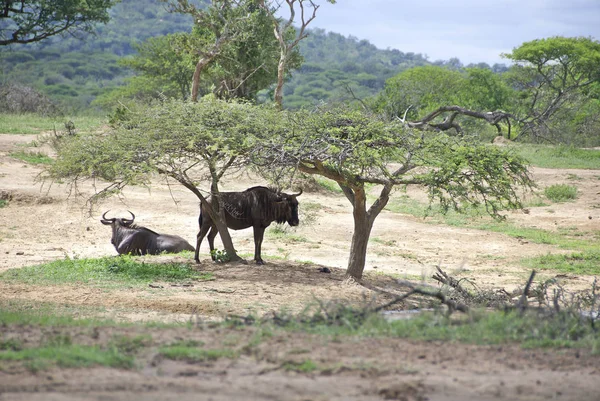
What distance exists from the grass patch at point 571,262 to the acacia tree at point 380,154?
3.03 metres

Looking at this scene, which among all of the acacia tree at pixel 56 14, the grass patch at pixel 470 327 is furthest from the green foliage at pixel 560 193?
the acacia tree at pixel 56 14

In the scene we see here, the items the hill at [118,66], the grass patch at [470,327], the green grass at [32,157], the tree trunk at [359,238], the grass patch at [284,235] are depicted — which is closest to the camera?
the grass patch at [470,327]

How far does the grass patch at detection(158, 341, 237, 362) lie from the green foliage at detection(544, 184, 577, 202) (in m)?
18.1

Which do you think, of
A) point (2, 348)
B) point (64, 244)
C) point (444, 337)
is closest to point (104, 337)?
point (2, 348)

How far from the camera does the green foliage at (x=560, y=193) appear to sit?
21.8 meters

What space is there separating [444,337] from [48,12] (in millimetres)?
25660

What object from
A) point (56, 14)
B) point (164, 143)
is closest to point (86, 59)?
point (56, 14)

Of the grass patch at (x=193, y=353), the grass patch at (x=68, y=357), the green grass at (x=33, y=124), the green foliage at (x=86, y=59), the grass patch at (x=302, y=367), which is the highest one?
the green foliage at (x=86, y=59)

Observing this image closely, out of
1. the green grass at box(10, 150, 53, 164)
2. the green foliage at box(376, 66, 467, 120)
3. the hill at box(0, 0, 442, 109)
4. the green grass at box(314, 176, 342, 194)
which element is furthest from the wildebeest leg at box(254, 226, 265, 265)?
the hill at box(0, 0, 442, 109)

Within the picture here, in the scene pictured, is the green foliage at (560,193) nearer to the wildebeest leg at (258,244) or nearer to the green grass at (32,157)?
the wildebeest leg at (258,244)

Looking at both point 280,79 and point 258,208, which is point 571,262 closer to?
point 258,208

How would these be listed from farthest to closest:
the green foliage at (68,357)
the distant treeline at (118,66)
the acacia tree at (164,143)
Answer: the distant treeline at (118,66)
the acacia tree at (164,143)
the green foliage at (68,357)

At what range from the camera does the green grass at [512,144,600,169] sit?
26859mm

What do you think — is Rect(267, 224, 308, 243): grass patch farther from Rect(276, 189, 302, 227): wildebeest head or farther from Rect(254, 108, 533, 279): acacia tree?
Rect(254, 108, 533, 279): acacia tree
